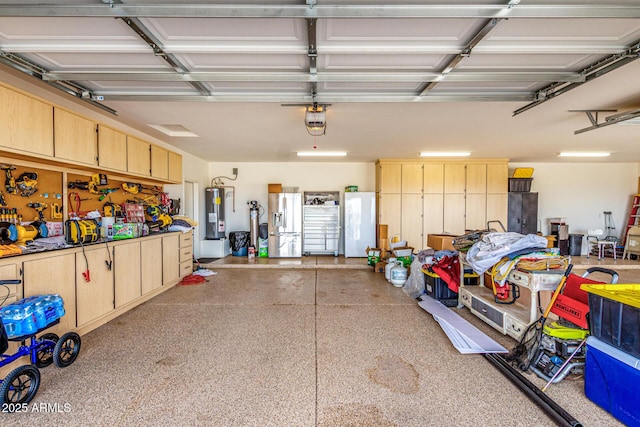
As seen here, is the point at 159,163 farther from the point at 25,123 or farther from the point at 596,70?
the point at 596,70

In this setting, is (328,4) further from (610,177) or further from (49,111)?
(610,177)

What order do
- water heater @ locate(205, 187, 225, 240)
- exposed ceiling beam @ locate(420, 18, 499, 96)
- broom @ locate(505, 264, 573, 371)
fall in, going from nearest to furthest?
exposed ceiling beam @ locate(420, 18, 499, 96), broom @ locate(505, 264, 573, 371), water heater @ locate(205, 187, 225, 240)

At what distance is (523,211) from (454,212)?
186 cm

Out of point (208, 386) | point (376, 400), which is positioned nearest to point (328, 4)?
point (376, 400)

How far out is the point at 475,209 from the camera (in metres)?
7.67

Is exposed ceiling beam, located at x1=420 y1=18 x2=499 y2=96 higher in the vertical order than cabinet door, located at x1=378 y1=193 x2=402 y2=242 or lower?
higher

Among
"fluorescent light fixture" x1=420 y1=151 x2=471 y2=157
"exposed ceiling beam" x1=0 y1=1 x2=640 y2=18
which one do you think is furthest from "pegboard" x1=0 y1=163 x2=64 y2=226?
"fluorescent light fixture" x1=420 y1=151 x2=471 y2=157

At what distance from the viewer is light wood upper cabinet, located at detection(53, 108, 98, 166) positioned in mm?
2969

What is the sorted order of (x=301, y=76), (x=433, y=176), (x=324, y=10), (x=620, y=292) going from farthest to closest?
1. (x=433, y=176)
2. (x=301, y=76)
3. (x=620, y=292)
4. (x=324, y=10)

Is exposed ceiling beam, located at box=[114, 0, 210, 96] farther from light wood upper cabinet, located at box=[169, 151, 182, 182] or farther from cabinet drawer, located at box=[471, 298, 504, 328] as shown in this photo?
cabinet drawer, located at box=[471, 298, 504, 328]

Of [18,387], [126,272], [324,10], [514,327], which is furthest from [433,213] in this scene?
[18,387]

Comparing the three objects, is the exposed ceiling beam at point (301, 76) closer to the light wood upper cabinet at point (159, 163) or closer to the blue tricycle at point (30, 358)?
the blue tricycle at point (30, 358)

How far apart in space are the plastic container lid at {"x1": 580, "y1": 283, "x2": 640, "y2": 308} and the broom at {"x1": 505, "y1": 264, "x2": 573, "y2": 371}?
0.40 metres

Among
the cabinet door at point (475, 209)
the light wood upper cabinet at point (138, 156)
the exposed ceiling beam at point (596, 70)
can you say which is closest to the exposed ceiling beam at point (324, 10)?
the exposed ceiling beam at point (596, 70)
